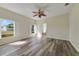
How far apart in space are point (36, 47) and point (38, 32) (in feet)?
1.54

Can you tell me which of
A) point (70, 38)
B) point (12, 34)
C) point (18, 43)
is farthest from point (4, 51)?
point (70, 38)

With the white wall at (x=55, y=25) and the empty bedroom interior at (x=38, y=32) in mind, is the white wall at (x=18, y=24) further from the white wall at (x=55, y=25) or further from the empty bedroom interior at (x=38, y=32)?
the white wall at (x=55, y=25)

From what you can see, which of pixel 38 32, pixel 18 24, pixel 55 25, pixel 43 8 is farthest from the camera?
pixel 18 24

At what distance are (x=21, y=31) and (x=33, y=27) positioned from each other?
71cm

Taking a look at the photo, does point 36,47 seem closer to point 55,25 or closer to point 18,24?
point 55,25

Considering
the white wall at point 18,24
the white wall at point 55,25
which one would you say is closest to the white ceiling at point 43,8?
the white wall at point 55,25

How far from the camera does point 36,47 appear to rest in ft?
11.0

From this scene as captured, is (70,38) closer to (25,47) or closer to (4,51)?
(25,47)

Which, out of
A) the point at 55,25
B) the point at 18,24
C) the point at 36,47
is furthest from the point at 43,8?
the point at 18,24

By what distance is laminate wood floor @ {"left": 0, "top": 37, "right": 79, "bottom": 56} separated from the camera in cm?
318

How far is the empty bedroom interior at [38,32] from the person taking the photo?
3.17 m

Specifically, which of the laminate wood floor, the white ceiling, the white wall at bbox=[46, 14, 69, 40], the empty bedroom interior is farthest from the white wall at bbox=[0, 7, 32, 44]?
the white wall at bbox=[46, 14, 69, 40]

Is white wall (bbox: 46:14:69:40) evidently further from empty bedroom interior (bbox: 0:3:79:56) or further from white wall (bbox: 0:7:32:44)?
white wall (bbox: 0:7:32:44)

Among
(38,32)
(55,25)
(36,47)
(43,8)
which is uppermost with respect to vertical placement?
(43,8)
